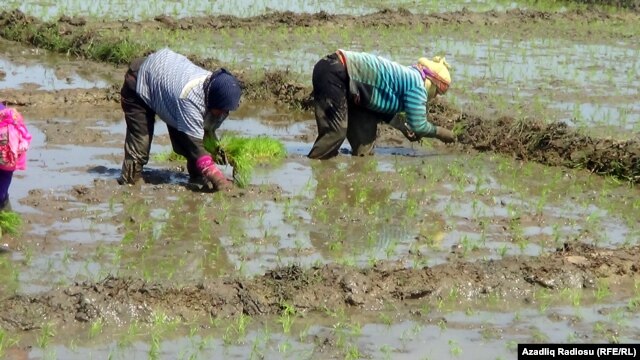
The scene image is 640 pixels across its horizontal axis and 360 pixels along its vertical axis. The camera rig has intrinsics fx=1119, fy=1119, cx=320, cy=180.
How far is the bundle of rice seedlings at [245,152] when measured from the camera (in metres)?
7.66

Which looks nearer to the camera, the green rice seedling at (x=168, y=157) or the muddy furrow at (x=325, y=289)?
the muddy furrow at (x=325, y=289)

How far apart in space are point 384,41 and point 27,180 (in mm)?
6899

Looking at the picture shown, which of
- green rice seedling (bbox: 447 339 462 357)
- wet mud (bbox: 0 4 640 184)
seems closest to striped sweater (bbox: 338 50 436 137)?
wet mud (bbox: 0 4 640 184)

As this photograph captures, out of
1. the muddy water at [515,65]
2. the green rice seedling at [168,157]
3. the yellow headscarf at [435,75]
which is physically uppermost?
the yellow headscarf at [435,75]

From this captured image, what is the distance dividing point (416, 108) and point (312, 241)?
1976mm

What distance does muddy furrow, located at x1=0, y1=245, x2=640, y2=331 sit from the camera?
520 centimetres

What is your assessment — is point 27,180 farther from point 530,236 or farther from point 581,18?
point 581,18

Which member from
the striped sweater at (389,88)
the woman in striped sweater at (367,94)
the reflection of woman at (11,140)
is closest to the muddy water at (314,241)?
the woman in striped sweater at (367,94)

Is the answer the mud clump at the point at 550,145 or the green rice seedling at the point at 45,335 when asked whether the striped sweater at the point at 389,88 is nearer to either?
the mud clump at the point at 550,145

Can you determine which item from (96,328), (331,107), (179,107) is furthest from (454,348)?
(331,107)

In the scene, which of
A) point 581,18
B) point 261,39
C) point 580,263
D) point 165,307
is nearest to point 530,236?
point 580,263

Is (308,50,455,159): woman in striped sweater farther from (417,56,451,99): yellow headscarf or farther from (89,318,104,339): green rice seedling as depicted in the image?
(89,318,104,339): green rice seedling

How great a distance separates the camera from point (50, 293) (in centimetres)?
527

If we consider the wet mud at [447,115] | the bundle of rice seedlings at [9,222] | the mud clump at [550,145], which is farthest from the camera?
the wet mud at [447,115]
